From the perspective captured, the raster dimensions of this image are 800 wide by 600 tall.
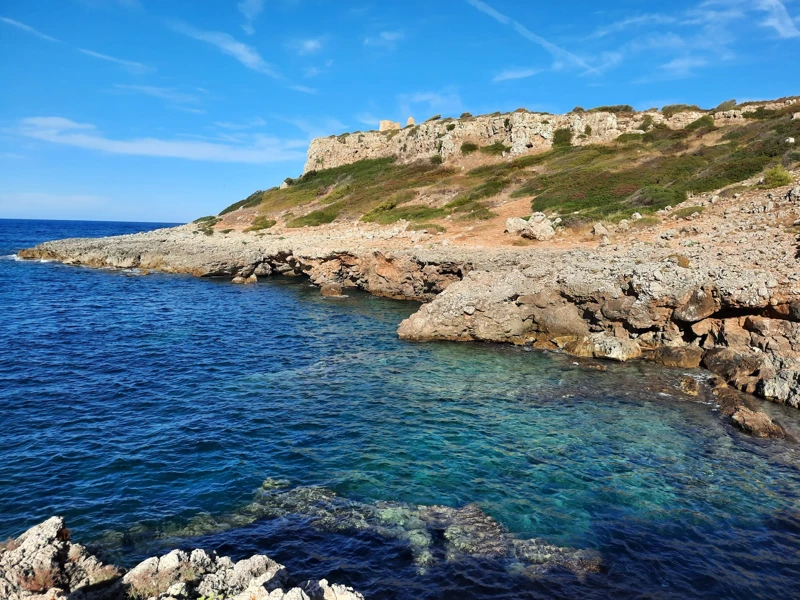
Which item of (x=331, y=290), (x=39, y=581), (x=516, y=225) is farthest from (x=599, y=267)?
(x=39, y=581)

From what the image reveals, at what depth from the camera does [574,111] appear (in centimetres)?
8281

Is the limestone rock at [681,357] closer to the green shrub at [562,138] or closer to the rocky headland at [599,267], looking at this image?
the rocky headland at [599,267]

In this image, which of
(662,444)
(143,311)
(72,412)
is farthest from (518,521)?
(143,311)

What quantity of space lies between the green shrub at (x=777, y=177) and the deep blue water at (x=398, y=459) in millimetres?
23727

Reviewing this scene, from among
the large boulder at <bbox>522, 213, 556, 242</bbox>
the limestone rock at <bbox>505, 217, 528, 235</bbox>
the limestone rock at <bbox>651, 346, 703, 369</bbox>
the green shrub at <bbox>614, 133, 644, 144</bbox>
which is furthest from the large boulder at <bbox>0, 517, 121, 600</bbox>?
the green shrub at <bbox>614, 133, 644, 144</bbox>

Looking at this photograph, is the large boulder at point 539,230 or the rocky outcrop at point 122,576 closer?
the rocky outcrop at point 122,576

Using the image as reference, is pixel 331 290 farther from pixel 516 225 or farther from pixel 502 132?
pixel 502 132

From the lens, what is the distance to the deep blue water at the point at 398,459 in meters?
10.7

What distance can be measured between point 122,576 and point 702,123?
3083 inches

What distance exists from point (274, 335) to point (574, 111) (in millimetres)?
73152

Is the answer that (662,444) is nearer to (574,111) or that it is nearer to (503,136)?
(503,136)

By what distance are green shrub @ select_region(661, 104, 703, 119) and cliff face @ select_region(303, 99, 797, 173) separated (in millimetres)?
703

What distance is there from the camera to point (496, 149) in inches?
3113

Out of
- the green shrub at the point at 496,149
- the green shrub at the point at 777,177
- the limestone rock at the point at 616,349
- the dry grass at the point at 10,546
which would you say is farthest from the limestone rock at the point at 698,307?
the green shrub at the point at 496,149
